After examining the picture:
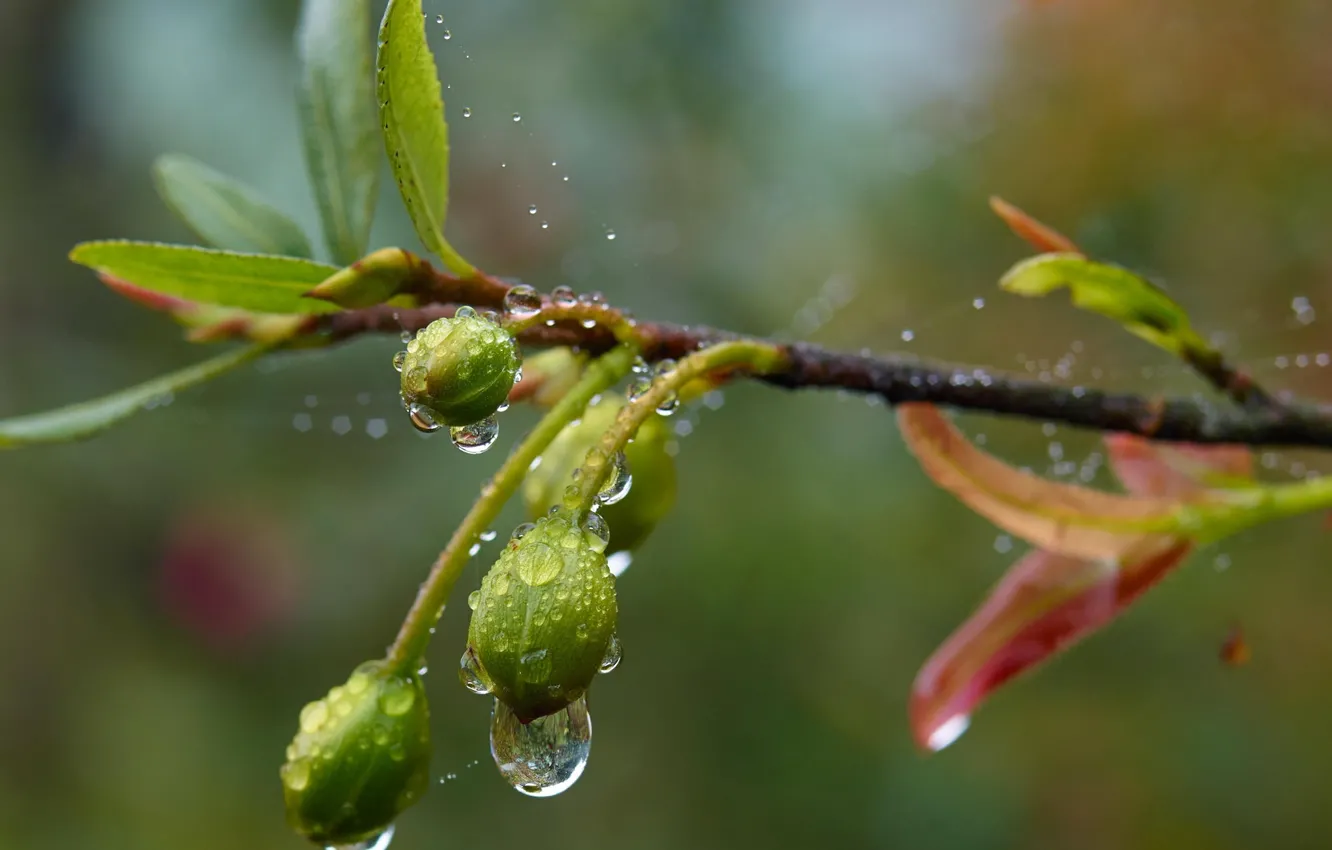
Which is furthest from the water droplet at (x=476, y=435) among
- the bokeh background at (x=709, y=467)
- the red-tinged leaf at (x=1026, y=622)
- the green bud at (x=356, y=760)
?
the bokeh background at (x=709, y=467)

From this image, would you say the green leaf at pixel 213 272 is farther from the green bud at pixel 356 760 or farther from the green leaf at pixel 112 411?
the green bud at pixel 356 760

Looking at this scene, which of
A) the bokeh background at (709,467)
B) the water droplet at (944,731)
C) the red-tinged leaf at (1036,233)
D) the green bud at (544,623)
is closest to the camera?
the green bud at (544,623)

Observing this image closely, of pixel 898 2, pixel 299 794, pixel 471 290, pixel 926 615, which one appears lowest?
pixel 926 615

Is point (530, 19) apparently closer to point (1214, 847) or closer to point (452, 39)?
point (452, 39)

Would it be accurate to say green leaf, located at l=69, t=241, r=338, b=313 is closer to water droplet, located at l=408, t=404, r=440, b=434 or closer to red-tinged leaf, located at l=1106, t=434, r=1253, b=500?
water droplet, located at l=408, t=404, r=440, b=434

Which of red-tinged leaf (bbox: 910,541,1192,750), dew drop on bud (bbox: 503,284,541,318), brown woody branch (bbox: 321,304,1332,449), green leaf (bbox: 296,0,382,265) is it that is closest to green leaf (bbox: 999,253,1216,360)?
brown woody branch (bbox: 321,304,1332,449)

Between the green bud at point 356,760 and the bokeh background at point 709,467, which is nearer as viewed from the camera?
the green bud at point 356,760

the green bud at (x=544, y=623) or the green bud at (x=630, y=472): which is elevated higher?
the green bud at (x=544, y=623)

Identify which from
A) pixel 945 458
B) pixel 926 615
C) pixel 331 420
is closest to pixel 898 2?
pixel 926 615
